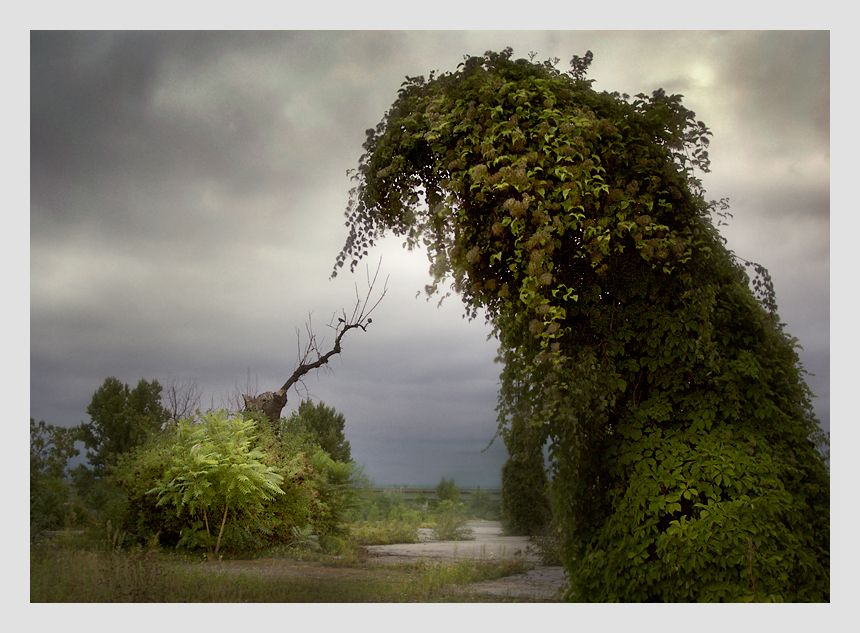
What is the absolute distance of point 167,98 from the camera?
4203 millimetres

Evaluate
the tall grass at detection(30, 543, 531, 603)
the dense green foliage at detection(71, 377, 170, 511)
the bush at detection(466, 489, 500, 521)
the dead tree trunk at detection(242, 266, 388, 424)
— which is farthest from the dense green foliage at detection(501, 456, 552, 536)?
the dense green foliage at detection(71, 377, 170, 511)

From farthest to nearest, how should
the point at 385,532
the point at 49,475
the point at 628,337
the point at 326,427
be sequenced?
the point at 326,427
the point at 385,532
the point at 49,475
the point at 628,337

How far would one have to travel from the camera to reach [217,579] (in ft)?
12.3

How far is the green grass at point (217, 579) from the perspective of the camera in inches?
141

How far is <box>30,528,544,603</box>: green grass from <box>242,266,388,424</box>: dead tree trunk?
148 centimetres

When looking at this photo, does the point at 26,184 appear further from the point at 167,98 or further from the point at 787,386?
the point at 787,386

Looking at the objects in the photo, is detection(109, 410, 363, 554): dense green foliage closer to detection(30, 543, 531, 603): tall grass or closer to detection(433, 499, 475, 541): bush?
detection(30, 543, 531, 603): tall grass

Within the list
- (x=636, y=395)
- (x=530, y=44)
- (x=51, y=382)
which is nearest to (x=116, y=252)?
(x=51, y=382)

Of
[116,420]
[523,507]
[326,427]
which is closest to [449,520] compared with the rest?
[523,507]

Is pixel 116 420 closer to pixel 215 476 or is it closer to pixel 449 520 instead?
pixel 215 476

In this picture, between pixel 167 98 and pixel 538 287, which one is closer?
pixel 538 287

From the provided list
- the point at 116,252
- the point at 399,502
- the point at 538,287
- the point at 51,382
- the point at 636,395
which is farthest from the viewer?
the point at 399,502

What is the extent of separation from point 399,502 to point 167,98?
3.75 meters

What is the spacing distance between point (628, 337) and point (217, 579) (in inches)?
125
